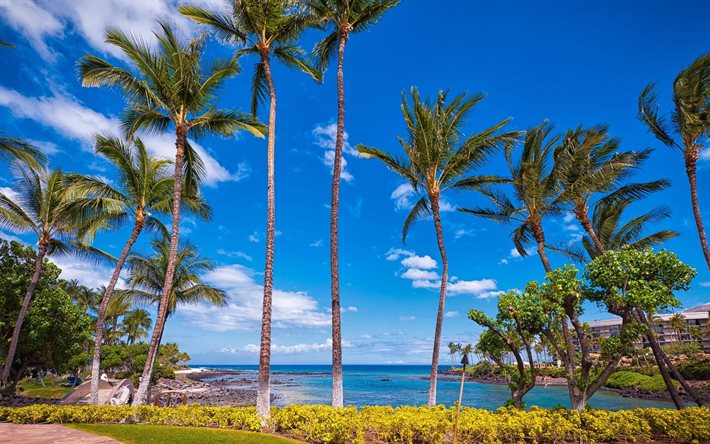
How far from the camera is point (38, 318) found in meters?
20.1

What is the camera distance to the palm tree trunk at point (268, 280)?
10227 mm

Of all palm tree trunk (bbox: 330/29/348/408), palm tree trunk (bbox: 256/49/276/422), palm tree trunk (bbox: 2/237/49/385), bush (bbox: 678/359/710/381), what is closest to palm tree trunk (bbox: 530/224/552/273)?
palm tree trunk (bbox: 330/29/348/408)

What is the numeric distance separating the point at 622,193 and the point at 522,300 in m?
9.84

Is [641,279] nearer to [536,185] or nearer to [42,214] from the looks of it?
[536,185]

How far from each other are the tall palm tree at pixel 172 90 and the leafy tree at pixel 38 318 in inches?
406

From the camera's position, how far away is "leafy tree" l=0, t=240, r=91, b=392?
1930 centimetres

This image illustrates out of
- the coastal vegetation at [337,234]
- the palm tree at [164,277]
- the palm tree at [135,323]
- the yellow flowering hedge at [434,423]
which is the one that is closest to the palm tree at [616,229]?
the coastal vegetation at [337,234]

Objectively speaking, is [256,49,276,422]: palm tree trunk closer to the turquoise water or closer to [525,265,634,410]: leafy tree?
[525,265,634,410]: leafy tree

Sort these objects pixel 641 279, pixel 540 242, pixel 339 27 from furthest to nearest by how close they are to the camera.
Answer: pixel 540 242 → pixel 339 27 → pixel 641 279

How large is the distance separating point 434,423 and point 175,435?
6.08 m

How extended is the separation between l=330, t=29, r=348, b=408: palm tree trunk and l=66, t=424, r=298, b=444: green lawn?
247cm

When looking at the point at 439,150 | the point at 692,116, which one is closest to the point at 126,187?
the point at 439,150

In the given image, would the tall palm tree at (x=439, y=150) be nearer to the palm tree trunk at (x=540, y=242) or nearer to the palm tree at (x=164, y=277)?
the palm tree trunk at (x=540, y=242)

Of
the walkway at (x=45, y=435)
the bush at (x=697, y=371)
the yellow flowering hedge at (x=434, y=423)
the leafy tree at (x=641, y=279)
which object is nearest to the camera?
the walkway at (x=45, y=435)
